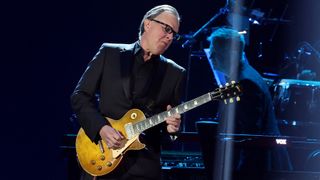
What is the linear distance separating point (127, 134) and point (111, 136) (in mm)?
132

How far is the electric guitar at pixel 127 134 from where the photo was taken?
12.3ft

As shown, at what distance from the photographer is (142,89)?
3.90 meters

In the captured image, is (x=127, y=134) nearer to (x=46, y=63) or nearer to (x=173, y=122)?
(x=173, y=122)

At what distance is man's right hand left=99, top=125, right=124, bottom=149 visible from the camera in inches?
144

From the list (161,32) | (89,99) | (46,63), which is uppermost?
(161,32)

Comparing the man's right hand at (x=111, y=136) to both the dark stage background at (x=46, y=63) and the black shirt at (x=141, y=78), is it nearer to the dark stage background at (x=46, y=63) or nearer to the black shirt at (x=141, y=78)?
the black shirt at (x=141, y=78)

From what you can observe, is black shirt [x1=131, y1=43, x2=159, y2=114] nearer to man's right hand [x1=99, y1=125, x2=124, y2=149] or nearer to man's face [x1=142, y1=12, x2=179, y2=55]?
man's face [x1=142, y1=12, x2=179, y2=55]

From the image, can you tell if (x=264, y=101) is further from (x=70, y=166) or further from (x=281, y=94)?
(x=70, y=166)

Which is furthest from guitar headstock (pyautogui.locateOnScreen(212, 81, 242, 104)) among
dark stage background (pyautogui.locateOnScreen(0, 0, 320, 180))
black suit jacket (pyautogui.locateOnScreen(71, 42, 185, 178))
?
dark stage background (pyautogui.locateOnScreen(0, 0, 320, 180))

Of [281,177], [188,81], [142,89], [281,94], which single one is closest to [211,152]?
[281,177]

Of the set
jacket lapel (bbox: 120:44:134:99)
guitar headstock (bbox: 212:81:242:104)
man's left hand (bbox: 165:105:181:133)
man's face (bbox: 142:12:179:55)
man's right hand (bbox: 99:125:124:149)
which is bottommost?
man's right hand (bbox: 99:125:124:149)

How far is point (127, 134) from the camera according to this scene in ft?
12.3

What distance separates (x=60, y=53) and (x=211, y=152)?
11.1 ft

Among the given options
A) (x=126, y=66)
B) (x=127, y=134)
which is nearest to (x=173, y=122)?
(x=127, y=134)
